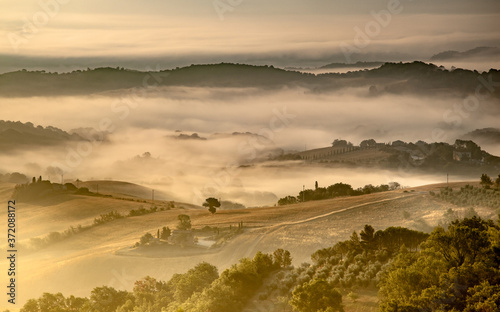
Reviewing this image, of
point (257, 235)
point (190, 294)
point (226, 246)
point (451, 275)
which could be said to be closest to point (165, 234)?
point (226, 246)

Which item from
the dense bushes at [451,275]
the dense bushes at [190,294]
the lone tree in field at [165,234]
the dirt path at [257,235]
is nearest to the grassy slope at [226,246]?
the dirt path at [257,235]

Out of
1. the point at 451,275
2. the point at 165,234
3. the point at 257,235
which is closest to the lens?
the point at 451,275

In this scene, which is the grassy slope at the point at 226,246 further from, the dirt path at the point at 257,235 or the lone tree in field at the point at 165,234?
the lone tree in field at the point at 165,234

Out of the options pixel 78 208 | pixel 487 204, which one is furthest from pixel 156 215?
pixel 487 204

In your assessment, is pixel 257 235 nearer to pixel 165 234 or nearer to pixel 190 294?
pixel 165 234

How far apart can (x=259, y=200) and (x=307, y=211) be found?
82.3 meters

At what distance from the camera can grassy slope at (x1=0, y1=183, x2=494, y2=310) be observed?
86.0 meters

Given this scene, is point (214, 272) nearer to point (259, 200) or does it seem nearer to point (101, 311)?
point (101, 311)

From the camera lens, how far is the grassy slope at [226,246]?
8600cm

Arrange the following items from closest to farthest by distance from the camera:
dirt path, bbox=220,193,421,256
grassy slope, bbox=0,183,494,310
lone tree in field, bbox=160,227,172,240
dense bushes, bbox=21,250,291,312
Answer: dense bushes, bbox=21,250,291,312 → grassy slope, bbox=0,183,494,310 → dirt path, bbox=220,193,421,256 → lone tree in field, bbox=160,227,172,240

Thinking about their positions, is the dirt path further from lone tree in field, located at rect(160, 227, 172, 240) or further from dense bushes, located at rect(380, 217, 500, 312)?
dense bushes, located at rect(380, 217, 500, 312)

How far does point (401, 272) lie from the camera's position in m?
45.7

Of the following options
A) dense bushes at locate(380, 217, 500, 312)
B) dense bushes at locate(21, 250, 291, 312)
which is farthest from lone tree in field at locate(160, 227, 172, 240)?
dense bushes at locate(380, 217, 500, 312)

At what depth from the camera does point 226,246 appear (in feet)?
295
